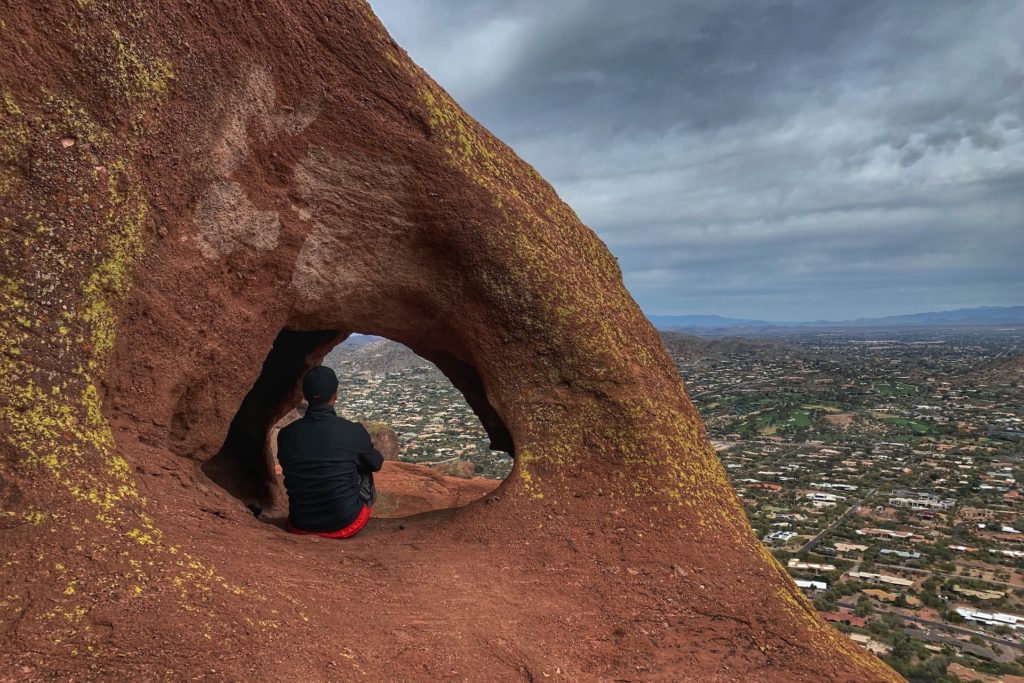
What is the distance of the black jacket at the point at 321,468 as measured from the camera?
24.9 ft

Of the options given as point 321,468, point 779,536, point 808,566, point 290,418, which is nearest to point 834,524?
point 779,536

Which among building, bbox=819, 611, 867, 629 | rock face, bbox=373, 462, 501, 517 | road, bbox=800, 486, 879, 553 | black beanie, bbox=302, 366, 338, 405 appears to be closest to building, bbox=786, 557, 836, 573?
road, bbox=800, 486, 879, 553

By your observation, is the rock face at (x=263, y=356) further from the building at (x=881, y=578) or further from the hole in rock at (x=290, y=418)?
the building at (x=881, y=578)

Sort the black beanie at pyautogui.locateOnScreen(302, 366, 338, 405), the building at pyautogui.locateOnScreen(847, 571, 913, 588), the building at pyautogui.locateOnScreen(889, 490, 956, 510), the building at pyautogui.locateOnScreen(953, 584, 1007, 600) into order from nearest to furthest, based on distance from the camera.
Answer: the black beanie at pyautogui.locateOnScreen(302, 366, 338, 405)
the building at pyautogui.locateOnScreen(953, 584, 1007, 600)
the building at pyautogui.locateOnScreen(847, 571, 913, 588)
the building at pyautogui.locateOnScreen(889, 490, 956, 510)

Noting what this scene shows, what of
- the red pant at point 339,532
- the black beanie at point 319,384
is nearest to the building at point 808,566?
the red pant at point 339,532

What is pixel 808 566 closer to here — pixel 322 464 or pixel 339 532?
pixel 339 532

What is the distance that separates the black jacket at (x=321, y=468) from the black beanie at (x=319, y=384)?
12 centimetres

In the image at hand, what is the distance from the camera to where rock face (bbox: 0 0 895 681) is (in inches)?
202

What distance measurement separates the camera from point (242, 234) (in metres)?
7.31

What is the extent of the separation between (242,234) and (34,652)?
4511mm

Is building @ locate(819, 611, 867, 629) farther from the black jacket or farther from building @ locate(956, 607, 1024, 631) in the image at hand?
the black jacket

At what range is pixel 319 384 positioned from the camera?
25.4 feet

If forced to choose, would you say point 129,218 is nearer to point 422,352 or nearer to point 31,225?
point 31,225

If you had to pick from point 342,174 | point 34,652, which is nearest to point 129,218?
point 342,174
